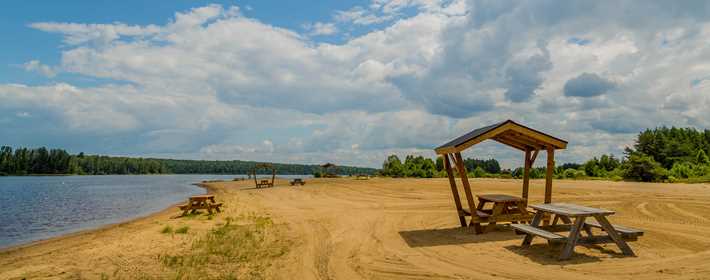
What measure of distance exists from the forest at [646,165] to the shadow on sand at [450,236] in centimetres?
2619

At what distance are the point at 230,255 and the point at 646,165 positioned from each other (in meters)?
32.8

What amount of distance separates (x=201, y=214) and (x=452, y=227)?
1063cm

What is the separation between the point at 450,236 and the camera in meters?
9.73

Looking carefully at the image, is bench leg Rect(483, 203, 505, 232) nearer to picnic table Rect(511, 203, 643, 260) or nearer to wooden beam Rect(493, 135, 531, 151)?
picnic table Rect(511, 203, 643, 260)

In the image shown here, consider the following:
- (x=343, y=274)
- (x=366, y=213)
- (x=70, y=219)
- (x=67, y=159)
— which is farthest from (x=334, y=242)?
(x=67, y=159)

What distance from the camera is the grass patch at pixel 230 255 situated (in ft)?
22.0

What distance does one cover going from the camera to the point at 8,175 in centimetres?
13038

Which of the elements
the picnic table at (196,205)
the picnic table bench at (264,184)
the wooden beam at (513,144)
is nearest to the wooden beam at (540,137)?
the wooden beam at (513,144)

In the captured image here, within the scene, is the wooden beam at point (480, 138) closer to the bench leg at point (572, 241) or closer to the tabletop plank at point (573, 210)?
the tabletop plank at point (573, 210)

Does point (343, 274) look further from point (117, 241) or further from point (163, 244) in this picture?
point (117, 241)

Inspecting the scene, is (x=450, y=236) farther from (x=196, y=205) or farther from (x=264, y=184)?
(x=264, y=184)

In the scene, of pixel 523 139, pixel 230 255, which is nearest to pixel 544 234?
pixel 523 139

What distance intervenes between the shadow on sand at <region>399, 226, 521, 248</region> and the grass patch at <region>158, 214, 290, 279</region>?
9.50 feet

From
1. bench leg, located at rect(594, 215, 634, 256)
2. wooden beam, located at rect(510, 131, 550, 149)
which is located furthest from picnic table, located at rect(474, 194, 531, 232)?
bench leg, located at rect(594, 215, 634, 256)
